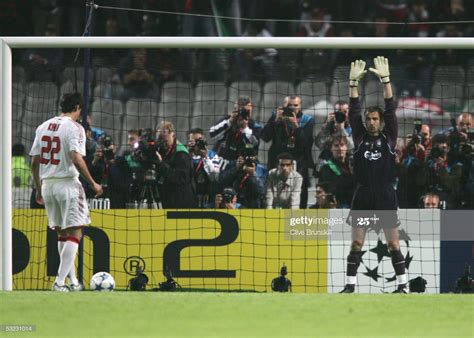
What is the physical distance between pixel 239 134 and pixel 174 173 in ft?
2.76

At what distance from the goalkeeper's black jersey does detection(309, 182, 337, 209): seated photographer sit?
1.12 m

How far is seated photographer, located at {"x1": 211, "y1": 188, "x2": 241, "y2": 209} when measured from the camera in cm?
1077

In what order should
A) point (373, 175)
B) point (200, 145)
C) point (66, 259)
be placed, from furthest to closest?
point (200, 145)
point (373, 175)
point (66, 259)

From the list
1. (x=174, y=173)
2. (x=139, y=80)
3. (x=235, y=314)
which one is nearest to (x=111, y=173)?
(x=174, y=173)

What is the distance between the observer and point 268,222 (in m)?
10.6

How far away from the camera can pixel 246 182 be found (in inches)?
436

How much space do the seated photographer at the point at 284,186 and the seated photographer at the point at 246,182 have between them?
122 millimetres

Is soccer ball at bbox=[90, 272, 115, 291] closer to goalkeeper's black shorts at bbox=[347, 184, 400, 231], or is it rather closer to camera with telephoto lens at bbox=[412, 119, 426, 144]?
goalkeeper's black shorts at bbox=[347, 184, 400, 231]

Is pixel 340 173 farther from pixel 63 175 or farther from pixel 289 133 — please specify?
pixel 63 175

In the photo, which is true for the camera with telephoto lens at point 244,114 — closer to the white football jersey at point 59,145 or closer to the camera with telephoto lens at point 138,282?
the camera with telephoto lens at point 138,282

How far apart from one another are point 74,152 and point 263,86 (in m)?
A: 6.46

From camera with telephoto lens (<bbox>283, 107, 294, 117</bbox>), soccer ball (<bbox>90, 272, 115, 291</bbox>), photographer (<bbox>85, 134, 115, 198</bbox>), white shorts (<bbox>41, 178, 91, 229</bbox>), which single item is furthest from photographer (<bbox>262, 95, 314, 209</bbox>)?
white shorts (<bbox>41, 178, 91, 229</bbox>)

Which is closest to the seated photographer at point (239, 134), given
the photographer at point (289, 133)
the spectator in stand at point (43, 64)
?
the photographer at point (289, 133)

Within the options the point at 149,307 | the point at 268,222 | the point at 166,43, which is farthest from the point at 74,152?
the point at 268,222
